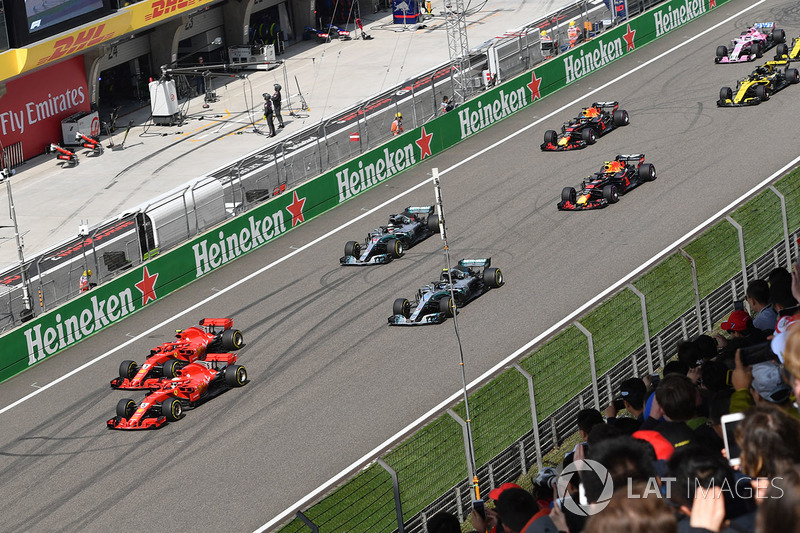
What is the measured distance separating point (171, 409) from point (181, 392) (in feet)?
1.91

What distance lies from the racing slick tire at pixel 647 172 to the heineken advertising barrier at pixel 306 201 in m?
7.59

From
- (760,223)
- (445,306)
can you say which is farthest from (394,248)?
(760,223)

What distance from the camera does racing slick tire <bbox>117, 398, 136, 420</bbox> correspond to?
21.4m

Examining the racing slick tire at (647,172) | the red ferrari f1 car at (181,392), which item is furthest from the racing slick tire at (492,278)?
the racing slick tire at (647,172)

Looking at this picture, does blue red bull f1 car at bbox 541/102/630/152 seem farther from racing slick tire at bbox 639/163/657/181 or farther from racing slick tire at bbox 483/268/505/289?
racing slick tire at bbox 483/268/505/289

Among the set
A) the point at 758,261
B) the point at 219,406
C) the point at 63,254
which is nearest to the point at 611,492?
the point at 758,261

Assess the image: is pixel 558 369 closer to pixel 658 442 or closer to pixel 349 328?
pixel 658 442

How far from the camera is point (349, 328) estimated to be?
24.9m

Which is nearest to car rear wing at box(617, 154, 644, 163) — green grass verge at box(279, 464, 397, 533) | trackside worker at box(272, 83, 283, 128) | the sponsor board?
trackside worker at box(272, 83, 283, 128)

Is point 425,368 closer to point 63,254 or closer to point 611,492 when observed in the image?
point 63,254

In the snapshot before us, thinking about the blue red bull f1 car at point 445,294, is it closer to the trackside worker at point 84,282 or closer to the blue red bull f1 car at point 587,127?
the trackside worker at point 84,282

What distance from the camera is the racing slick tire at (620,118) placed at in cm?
3569

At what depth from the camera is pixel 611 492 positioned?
762 centimetres

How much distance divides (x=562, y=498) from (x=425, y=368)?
13.7 m
